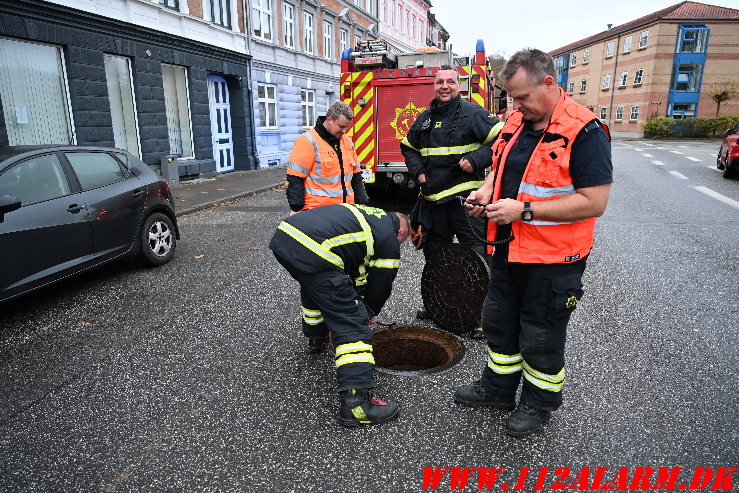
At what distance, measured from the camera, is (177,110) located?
1463cm

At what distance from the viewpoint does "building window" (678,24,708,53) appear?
1811 inches

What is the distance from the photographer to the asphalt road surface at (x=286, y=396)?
257cm

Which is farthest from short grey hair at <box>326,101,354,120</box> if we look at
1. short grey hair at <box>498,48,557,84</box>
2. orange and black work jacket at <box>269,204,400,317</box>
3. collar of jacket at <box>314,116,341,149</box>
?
short grey hair at <box>498,48,557,84</box>

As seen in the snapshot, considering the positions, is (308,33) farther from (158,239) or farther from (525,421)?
(525,421)

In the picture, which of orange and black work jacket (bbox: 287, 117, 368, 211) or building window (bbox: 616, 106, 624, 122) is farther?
building window (bbox: 616, 106, 624, 122)

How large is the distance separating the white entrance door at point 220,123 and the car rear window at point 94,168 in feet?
34.5

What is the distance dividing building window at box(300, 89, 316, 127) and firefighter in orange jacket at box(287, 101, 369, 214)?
1794 cm

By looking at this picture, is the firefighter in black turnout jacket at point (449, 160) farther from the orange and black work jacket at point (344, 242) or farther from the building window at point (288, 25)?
the building window at point (288, 25)

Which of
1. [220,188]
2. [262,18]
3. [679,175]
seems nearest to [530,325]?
[220,188]

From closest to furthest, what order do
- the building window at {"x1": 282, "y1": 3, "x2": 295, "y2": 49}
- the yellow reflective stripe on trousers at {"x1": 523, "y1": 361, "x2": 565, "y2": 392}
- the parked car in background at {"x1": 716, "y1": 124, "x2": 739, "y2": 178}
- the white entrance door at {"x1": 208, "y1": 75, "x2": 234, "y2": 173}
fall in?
the yellow reflective stripe on trousers at {"x1": 523, "y1": 361, "x2": 565, "y2": 392} → the parked car in background at {"x1": 716, "y1": 124, "x2": 739, "y2": 178} → the white entrance door at {"x1": 208, "y1": 75, "x2": 234, "y2": 173} → the building window at {"x1": 282, "y1": 3, "x2": 295, "y2": 49}

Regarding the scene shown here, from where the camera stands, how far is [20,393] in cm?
333

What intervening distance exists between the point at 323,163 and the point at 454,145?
3.77 feet

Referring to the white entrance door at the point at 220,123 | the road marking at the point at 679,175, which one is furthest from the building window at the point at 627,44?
the white entrance door at the point at 220,123

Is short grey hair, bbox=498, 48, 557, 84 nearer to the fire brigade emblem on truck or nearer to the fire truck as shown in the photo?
the fire truck
